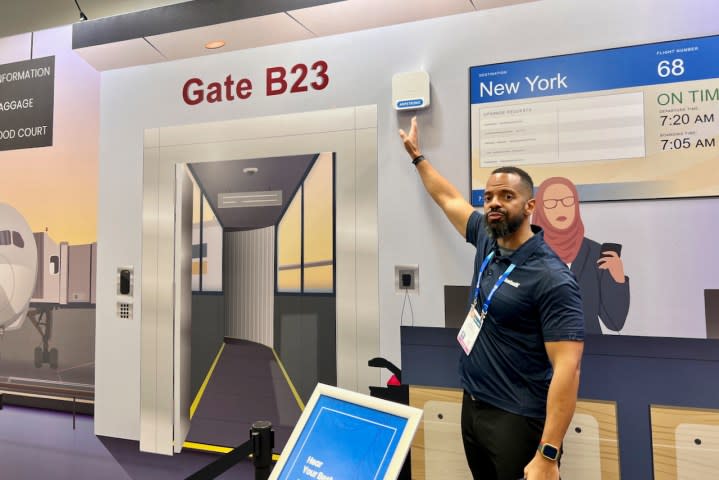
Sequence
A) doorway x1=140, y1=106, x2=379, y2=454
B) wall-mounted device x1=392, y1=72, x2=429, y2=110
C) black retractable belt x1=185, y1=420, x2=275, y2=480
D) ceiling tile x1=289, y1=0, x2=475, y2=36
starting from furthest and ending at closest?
doorway x1=140, y1=106, x2=379, y2=454
wall-mounted device x1=392, y1=72, x2=429, y2=110
ceiling tile x1=289, y1=0, x2=475, y2=36
black retractable belt x1=185, y1=420, x2=275, y2=480

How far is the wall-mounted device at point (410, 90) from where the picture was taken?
2.39m

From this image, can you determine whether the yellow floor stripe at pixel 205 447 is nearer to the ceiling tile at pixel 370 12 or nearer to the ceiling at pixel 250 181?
the ceiling at pixel 250 181

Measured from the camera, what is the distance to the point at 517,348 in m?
1.68

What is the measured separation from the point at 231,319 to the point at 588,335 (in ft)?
6.05

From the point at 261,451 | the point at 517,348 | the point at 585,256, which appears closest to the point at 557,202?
the point at 585,256

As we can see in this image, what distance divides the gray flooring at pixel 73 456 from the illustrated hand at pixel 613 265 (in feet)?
6.81

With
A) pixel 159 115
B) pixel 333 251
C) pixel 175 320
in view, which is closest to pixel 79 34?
pixel 159 115

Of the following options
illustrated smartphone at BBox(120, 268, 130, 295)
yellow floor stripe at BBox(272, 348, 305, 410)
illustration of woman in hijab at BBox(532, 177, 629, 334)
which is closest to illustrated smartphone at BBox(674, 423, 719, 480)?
illustration of woman in hijab at BBox(532, 177, 629, 334)

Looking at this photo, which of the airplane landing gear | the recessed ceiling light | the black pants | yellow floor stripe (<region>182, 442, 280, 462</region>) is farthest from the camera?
the airplane landing gear

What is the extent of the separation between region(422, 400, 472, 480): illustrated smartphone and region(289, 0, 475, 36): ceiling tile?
5.86 feet

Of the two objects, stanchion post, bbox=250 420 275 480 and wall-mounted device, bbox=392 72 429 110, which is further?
wall-mounted device, bbox=392 72 429 110

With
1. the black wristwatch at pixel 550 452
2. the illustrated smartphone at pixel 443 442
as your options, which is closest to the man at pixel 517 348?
the black wristwatch at pixel 550 452

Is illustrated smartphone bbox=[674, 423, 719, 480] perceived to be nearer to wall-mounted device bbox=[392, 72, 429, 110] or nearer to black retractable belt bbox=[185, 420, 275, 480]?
black retractable belt bbox=[185, 420, 275, 480]

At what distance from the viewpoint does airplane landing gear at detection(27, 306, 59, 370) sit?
3.34 metres
